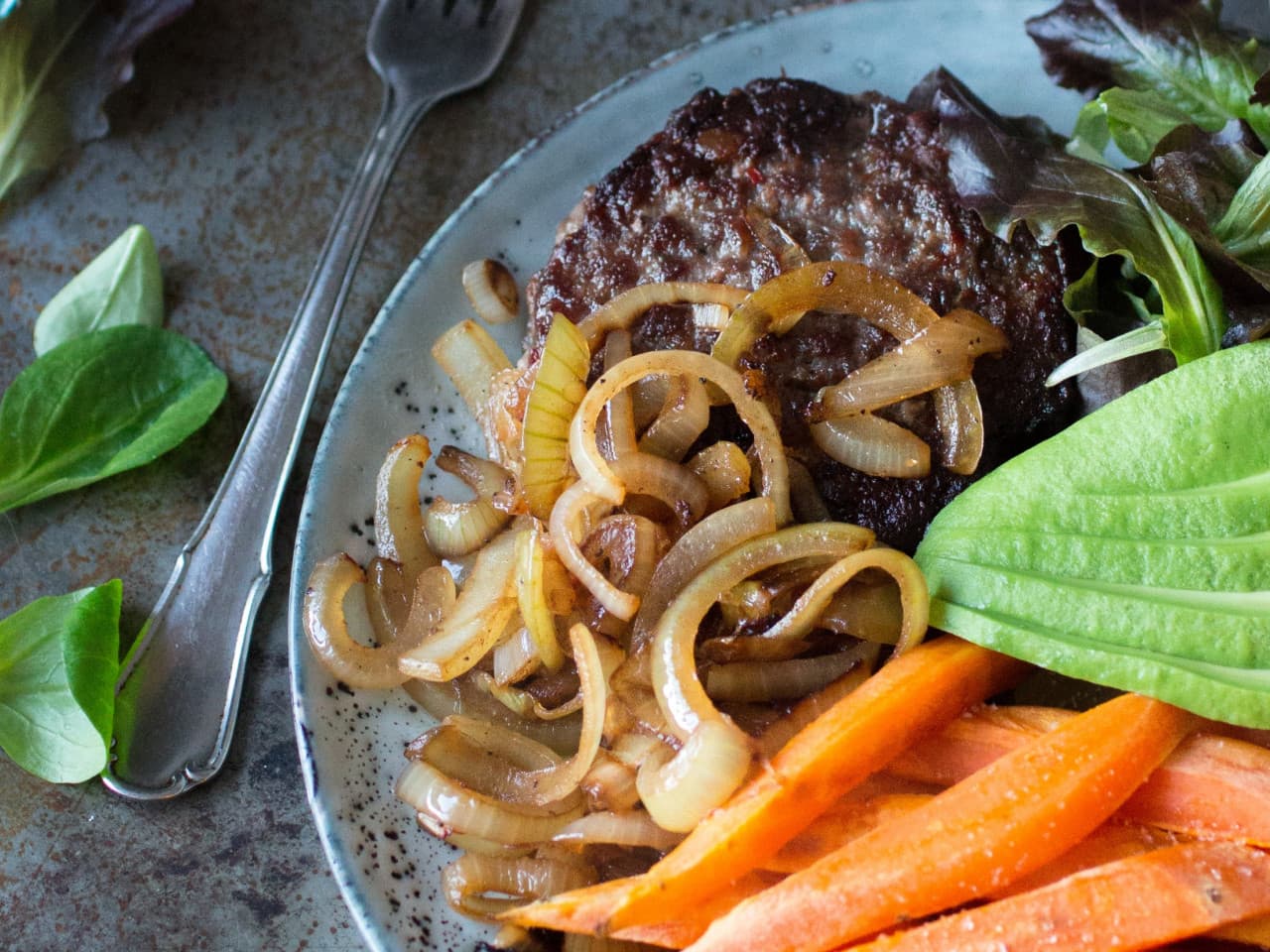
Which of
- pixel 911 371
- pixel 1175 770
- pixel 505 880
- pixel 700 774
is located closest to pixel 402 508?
pixel 505 880

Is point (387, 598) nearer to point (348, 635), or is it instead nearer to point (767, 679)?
point (348, 635)

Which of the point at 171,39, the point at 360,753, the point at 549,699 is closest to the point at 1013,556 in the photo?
the point at 549,699

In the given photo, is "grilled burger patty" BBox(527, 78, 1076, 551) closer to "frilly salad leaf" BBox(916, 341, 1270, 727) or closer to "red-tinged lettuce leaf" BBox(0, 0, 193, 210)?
"frilly salad leaf" BBox(916, 341, 1270, 727)

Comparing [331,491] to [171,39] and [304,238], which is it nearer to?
[304,238]

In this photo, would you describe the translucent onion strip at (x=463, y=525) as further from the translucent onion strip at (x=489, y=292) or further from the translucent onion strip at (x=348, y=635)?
the translucent onion strip at (x=489, y=292)

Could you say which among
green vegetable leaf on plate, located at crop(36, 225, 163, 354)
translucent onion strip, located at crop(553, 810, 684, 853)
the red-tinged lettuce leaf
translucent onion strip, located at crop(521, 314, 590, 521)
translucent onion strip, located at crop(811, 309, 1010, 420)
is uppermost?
the red-tinged lettuce leaf

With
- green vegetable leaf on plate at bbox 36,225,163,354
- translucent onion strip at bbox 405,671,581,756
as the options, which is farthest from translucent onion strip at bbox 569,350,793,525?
green vegetable leaf on plate at bbox 36,225,163,354

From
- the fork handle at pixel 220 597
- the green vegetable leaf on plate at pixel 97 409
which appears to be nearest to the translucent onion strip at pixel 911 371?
the fork handle at pixel 220 597
